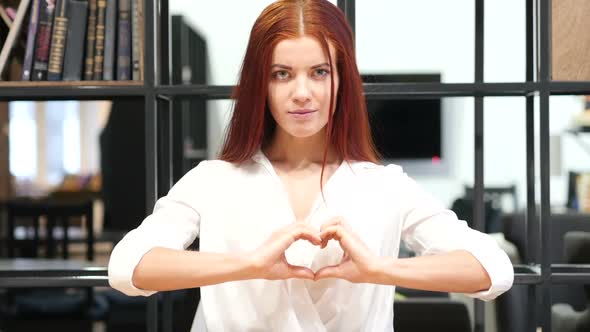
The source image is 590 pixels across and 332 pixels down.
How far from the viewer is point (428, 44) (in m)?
4.80

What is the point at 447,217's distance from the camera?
1413 millimetres

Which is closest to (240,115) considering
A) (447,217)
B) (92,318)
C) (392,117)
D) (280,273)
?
(280,273)

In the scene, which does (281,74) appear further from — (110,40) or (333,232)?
(110,40)

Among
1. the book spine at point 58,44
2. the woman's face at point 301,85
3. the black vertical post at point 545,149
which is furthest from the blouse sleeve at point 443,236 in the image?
the book spine at point 58,44

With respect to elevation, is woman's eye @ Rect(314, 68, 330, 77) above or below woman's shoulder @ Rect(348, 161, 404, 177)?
above

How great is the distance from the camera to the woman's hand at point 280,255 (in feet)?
4.06

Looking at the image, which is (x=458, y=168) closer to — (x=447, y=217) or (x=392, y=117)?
(x=392, y=117)

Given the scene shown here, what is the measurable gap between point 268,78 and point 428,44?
11.8ft

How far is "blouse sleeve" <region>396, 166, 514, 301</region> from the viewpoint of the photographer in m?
1.31

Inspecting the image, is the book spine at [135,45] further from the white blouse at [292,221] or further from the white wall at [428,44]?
the white wall at [428,44]

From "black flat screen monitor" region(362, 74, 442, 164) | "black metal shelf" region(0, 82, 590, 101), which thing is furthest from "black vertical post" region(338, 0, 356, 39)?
"black flat screen monitor" region(362, 74, 442, 164)

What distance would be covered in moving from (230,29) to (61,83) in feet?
8.61

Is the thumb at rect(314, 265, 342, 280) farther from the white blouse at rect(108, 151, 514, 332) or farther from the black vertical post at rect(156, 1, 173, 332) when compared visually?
the black vertical post at rect(156, 1, 173, 332)

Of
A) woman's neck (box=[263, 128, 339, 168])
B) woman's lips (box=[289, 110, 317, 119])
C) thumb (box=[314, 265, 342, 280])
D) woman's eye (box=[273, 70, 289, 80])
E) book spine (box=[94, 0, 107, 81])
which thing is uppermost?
book spine (box=[94, 0, 107, 81])
